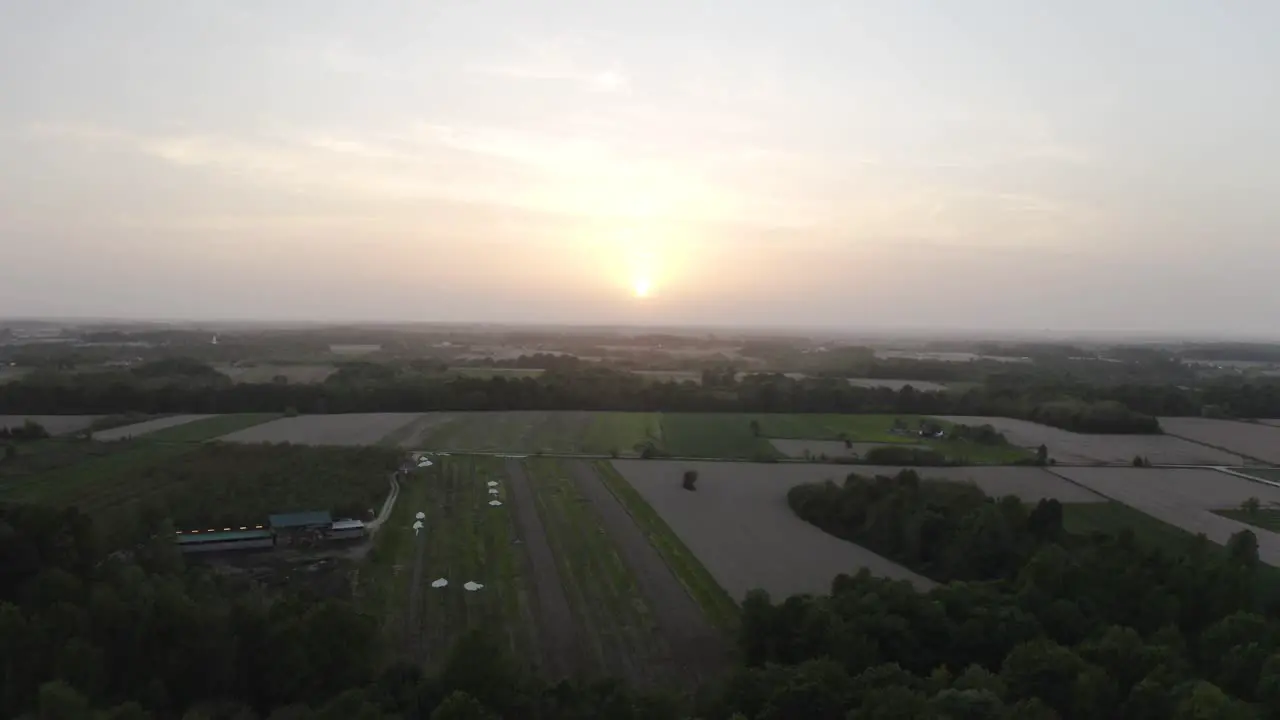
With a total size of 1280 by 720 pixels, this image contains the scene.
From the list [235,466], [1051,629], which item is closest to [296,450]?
[235,466]

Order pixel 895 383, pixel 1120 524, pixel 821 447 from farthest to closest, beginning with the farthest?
1. pixel 895 383
2. pixel 821 447
3. pixel 1120 524

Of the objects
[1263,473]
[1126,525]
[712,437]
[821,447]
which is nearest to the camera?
[1126,525]

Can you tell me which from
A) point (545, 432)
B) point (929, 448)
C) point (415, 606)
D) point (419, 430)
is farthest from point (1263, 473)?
point (419, 430)

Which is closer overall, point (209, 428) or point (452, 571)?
point (452, 571)

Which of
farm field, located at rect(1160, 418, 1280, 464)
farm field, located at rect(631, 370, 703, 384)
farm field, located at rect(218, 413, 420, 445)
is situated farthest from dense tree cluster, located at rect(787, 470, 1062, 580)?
farm field, located at rect(631, 370, 703, 384)

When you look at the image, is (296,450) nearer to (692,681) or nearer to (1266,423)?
(692,681)

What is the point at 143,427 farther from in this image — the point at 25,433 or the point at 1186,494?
the point at 1186,494
